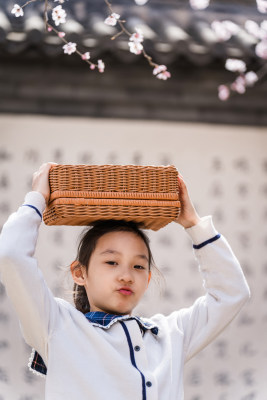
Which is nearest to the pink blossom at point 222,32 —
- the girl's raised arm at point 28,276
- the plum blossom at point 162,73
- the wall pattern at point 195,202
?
the wall pattern at point 195,202

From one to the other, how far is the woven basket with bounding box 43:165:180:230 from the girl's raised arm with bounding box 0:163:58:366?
92 mm

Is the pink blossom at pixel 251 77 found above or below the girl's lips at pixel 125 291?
below

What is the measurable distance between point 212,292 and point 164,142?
2.82m

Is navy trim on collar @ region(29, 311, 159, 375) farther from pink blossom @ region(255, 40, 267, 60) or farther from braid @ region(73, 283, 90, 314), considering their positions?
pink blossom @ region(255, 40, 267, 60)

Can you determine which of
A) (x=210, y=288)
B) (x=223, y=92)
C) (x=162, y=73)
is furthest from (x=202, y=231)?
(x=223, y=92)

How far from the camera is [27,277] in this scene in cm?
216

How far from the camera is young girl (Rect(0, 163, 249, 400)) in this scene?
7.20 feet

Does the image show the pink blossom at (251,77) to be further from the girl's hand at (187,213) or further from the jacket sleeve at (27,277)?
the jacket sleeve at (27,277)

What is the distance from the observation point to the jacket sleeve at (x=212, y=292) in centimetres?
254

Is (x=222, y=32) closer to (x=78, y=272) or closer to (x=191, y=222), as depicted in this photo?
(x=191, y=222)

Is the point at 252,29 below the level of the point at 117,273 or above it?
below

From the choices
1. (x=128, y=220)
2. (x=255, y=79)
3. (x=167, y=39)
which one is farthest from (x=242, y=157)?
(x=128, y=220)

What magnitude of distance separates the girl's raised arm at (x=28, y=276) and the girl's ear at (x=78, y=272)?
23 centimetres

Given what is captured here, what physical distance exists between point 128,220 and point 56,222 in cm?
27
